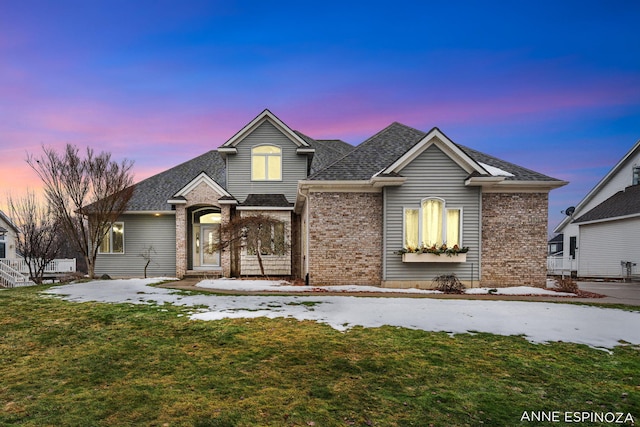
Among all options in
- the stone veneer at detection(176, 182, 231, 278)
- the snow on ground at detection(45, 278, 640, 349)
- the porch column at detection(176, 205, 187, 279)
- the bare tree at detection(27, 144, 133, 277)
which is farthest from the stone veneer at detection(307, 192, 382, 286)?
the bare tree at detection(27, 144, 133, 277)

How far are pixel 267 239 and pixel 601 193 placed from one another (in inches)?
952

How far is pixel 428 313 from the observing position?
24.5 ft

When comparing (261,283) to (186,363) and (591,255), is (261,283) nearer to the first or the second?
(186,363)

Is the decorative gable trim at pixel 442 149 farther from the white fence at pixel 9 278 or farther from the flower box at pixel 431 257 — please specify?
the white fence at pixel 9 278

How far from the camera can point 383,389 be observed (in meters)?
3.69

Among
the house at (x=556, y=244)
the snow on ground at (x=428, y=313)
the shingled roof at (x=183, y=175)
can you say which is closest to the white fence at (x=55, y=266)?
the shingled roof at (x=183, y=175)

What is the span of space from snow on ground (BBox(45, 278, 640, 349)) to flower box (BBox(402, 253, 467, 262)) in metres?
2.18

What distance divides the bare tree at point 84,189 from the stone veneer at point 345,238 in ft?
33.4

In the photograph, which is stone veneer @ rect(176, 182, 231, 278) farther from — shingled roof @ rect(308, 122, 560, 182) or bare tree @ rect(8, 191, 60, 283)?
bare tree @ rect(8, 191, 60, 283)

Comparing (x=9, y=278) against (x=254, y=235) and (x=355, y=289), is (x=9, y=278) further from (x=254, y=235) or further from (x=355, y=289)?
(x=355, y=289)

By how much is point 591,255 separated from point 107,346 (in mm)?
27007

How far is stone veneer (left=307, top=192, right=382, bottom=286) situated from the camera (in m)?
11.7

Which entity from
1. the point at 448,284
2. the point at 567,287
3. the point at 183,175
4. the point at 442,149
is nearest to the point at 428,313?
the point at 448,284

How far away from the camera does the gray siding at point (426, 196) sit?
11.5 metres
